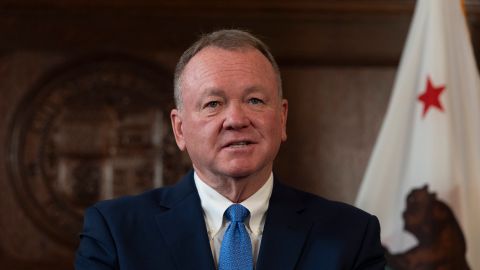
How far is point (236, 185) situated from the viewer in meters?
2.38

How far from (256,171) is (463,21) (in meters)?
1.91

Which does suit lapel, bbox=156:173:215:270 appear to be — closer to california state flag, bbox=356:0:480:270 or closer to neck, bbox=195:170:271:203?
neck, bbox=195:170:271:203

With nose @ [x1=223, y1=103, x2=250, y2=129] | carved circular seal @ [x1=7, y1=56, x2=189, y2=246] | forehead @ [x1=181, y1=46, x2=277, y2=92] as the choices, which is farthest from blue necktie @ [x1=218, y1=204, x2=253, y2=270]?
carved circular seal @ [x1=7, y1=56, x2=189, y2=246]

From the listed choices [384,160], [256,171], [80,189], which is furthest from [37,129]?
[256,171]

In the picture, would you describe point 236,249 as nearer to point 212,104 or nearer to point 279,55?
point 212,104

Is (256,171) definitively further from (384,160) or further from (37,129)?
(37,129)

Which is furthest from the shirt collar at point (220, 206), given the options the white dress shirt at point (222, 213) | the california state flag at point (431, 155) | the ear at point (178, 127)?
the california state flag at point (431, 155)

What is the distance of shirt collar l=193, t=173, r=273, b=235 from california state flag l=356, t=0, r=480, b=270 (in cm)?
135

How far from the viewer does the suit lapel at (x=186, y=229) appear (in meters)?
2.29

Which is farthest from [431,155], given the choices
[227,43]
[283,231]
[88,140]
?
[88,140]

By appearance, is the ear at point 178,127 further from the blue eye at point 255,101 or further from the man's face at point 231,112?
the blue eye at point 255,101

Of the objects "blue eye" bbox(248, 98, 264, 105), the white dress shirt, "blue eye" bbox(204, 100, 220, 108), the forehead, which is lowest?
the white dress shirt

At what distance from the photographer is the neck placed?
2377 mm

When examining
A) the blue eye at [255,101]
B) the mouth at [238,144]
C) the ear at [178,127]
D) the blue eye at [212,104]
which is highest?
the blue eye at [255,101]
